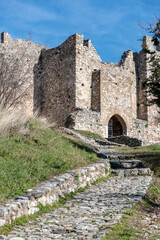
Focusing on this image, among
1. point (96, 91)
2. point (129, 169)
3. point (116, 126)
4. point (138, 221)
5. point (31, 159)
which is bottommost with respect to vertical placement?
point (138, 221)

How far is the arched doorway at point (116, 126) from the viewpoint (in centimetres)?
2184

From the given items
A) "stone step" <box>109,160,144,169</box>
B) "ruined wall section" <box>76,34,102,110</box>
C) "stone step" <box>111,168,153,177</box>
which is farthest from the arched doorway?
"stone step" <box>111,168,153,177</box>

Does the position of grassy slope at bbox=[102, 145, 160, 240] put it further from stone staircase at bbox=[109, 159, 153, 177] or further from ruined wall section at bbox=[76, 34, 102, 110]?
ruined wall section at bbox=[76, 34, 102, 110]

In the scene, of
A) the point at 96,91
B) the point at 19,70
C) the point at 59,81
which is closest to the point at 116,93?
the point at 96,91

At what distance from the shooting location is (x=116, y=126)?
22.4m

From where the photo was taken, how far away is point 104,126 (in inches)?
790

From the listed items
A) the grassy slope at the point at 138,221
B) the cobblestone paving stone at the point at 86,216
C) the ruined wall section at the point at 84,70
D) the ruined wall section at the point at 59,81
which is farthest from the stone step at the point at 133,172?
the ruined wall section at the point at 84,70

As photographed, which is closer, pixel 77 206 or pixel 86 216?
pixel 86 216

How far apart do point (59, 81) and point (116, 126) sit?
555 cm

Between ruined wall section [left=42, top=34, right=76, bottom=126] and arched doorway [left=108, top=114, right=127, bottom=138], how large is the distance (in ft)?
13.6

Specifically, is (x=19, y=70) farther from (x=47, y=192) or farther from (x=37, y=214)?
(x=37, y=214)

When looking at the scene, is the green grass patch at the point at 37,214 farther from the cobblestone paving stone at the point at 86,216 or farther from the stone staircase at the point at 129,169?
the stone staircase at the point at 129,169

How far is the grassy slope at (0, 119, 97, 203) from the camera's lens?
17.5ft

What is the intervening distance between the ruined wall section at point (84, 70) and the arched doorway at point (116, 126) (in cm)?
293
